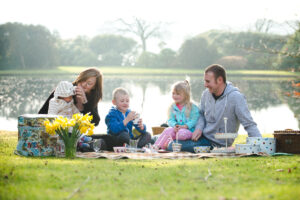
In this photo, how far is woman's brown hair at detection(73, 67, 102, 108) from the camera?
5680mm

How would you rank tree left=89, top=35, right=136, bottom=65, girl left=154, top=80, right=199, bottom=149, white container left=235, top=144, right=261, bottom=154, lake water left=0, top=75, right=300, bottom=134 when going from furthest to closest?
tree left=89, top=35, right=136, bottom=65 → lake water left=0, top=75, right=300, bottom=134 → girl left=154, top=80, right=199, bottom=149 → white container left=235, top=144, right=261, bottom=154

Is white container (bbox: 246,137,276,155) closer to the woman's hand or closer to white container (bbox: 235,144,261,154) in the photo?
white container (bbox: 235,144,261,154)

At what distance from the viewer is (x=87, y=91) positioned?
572cm

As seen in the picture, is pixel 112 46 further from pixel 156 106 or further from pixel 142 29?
pixel 156 106

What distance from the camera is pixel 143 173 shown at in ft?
12.2

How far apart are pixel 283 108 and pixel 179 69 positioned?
16983 millimetres

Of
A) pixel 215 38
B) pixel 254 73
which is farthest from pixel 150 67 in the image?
pixel 254 73

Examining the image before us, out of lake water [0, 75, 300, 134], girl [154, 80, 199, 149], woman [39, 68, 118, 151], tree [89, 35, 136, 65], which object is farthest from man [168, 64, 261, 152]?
tree [89, 35, 136, 65]

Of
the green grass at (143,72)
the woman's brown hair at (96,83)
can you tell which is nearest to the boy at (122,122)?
the woman's brown hair at (96,83)

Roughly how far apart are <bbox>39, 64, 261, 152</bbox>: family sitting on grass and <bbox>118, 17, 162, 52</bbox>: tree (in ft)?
119

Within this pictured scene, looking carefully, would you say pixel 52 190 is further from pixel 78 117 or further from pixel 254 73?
pixel 254 73

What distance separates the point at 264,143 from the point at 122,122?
72.8 inches

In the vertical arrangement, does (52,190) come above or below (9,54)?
below

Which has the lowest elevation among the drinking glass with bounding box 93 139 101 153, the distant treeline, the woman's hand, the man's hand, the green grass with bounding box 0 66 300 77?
the drinking glass with bounding box 93 139 101 153
